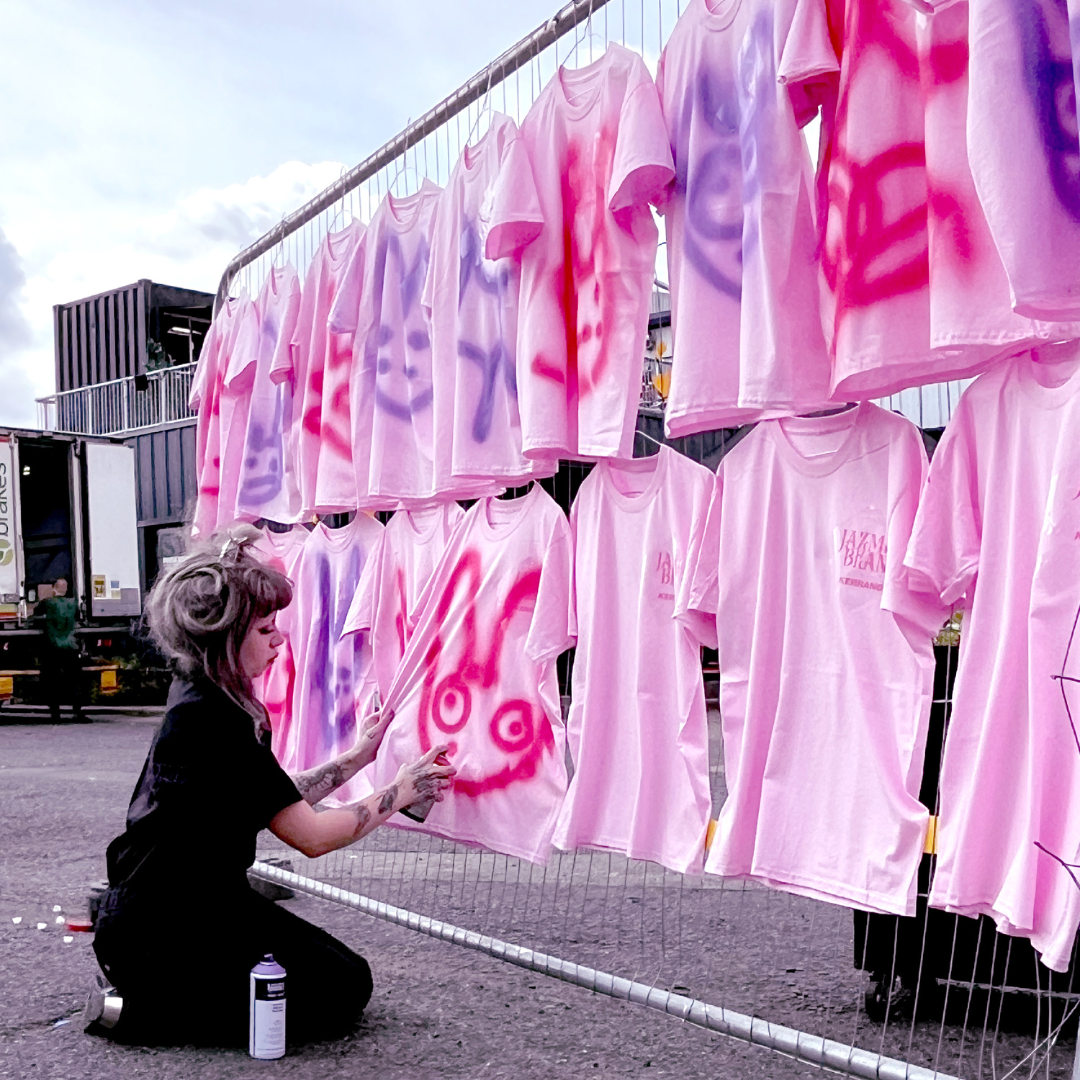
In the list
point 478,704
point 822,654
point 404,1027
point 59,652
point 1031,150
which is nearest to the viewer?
point 1031,150

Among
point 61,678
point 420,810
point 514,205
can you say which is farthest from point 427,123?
point 61,678

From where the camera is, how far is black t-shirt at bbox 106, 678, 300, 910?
3564 mm

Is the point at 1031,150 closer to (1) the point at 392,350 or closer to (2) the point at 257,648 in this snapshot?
(2) the point at 257,648

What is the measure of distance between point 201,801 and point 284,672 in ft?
6.04

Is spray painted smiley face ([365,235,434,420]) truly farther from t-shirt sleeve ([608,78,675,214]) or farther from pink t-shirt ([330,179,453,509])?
t-shirt sleeve ([608,78,675,214])

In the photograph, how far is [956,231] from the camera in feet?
8.75

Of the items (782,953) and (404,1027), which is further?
(782,953)

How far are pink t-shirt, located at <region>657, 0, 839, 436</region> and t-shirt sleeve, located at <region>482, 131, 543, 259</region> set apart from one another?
480 mm

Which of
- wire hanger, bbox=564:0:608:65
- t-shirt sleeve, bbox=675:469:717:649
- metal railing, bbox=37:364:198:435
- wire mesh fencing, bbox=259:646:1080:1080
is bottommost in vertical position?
wire mesh fencing, bbox=259:646:1080:1080

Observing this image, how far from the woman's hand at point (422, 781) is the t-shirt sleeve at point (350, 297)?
165 centimetres

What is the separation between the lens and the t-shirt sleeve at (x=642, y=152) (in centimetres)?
336

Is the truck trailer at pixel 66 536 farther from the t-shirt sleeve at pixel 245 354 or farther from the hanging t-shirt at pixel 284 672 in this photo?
the hanging t-shirt at pixel 284 672

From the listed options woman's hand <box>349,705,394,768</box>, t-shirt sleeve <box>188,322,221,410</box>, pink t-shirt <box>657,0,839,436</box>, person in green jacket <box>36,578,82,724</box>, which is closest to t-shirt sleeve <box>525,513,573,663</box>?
pink t-shirt <box>657,0,839,436</box>

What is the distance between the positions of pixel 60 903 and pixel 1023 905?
4213 millimetres
